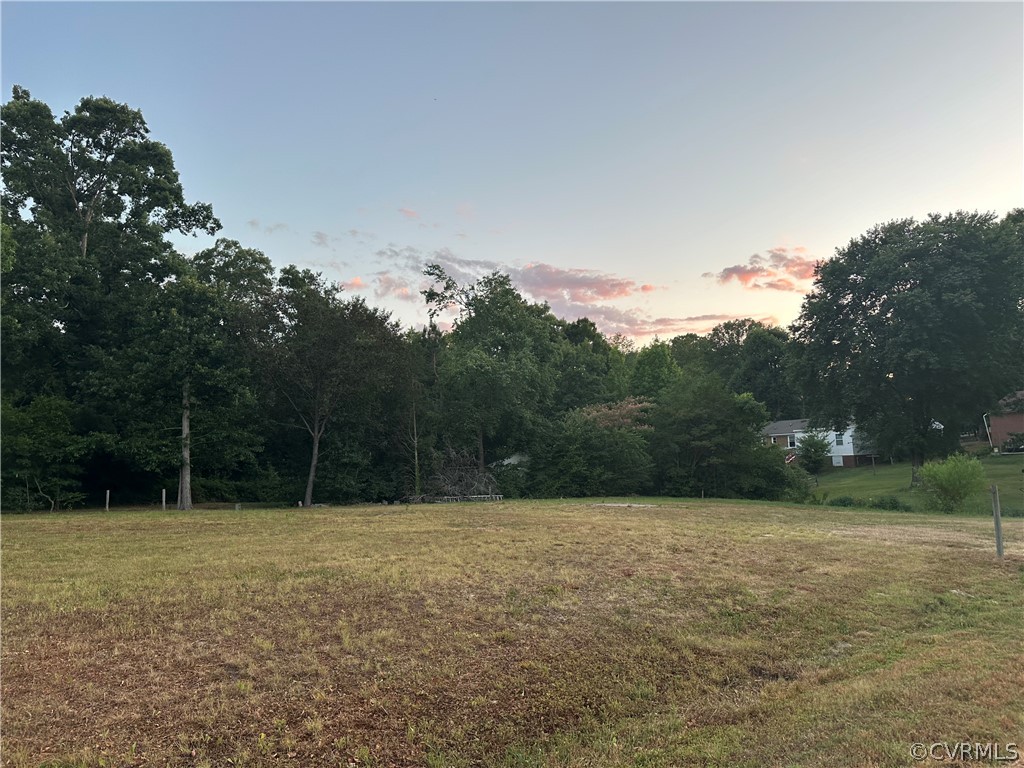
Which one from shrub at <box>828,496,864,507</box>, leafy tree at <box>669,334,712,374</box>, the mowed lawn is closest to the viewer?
the mowed lawn

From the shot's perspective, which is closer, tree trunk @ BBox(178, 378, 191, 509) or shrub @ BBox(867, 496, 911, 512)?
shrub @ BBox(867, 496, 911, 512)

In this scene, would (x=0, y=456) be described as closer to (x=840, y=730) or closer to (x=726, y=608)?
(x=726, y=608)

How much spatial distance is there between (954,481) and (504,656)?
20936 millimetres

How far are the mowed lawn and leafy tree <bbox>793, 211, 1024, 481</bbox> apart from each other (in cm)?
2180

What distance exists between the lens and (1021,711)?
3.83 m

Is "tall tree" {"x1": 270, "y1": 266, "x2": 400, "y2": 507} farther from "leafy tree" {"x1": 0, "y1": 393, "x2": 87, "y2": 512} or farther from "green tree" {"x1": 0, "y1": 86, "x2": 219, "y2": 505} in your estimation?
"leafy tree" {"x1": 0, "y1": 393, "x2": 87, "y2": 512}

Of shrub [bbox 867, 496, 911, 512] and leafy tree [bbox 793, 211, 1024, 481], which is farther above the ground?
leafy tree [bbox 793, 211, 1024, 481]

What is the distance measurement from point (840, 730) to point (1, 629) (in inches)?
291

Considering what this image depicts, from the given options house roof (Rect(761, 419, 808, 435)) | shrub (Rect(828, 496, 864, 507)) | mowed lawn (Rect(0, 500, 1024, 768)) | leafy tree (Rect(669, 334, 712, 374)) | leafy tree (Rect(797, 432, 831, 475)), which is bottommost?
shrub (Rect(828, 496, 864, 507))

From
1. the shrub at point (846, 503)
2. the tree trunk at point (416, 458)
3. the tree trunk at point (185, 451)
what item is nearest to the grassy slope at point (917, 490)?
the shrub at point (846, 503)

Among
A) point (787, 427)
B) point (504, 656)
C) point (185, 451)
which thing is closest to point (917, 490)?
point (504, 656)

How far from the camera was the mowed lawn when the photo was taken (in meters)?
3.90

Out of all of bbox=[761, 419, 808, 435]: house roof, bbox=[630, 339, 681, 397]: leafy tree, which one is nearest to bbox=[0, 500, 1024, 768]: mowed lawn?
bbox=[630, 339, 681, 397]: leafy tree

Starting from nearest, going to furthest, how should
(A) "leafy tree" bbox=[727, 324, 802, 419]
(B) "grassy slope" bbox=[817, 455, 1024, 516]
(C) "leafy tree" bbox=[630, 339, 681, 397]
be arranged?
(B) "grassy slope" bbox=[817, 455, 1024, 516], (C) "leafy tree" bbox=[630, 339, 681, 397], (A) "leafy tree" bbox=[727, 324, 802, 419]
